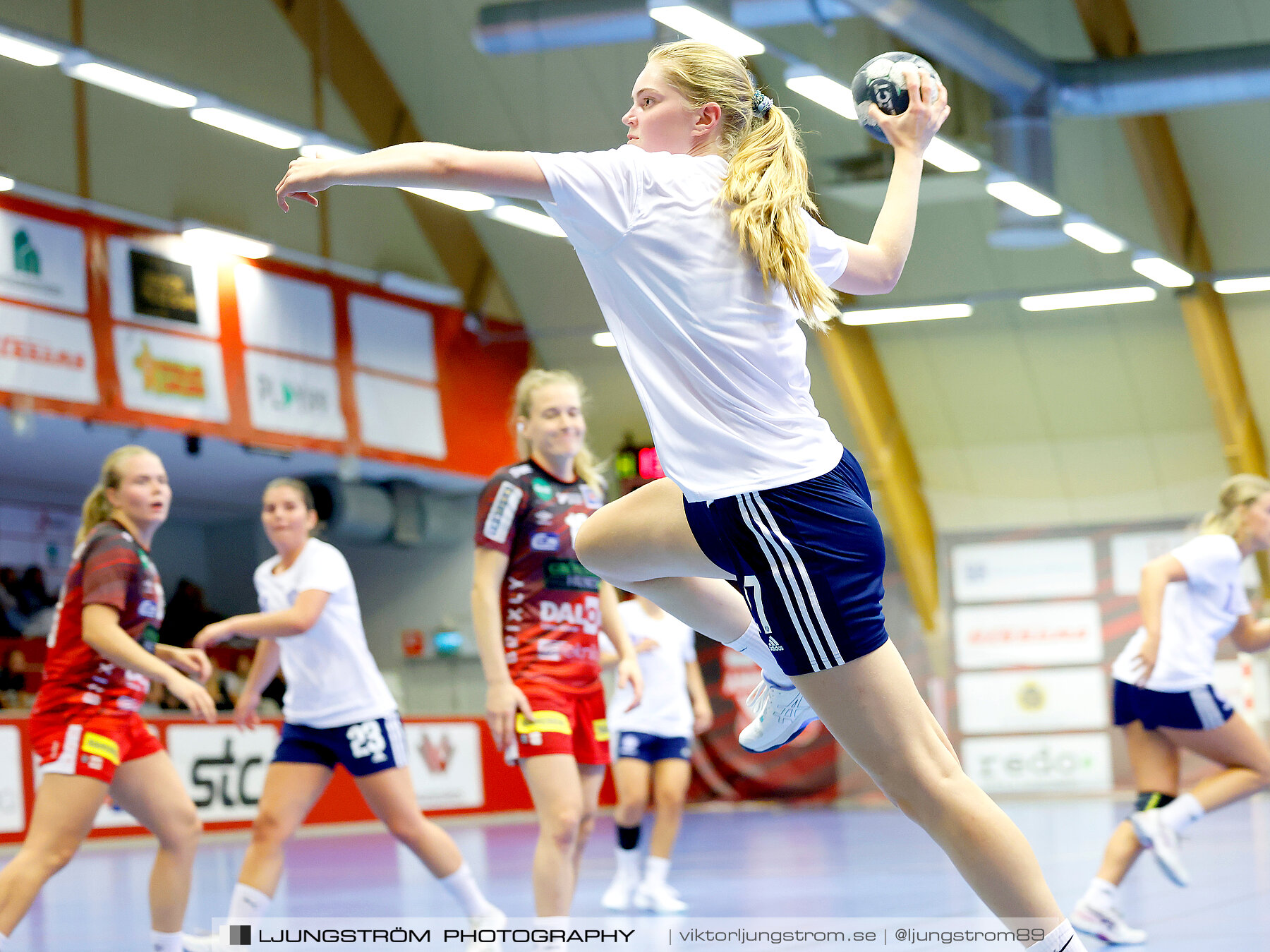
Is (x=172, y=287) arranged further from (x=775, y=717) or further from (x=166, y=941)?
(x=775, y=717)

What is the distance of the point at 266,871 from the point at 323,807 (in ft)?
32.7

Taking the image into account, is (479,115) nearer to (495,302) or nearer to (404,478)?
(495,302)

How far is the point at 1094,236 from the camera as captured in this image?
48.6ft

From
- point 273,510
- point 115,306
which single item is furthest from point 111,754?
point 115,306

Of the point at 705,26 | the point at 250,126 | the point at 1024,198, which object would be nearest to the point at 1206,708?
the point at 705,26

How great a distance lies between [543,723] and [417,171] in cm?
247

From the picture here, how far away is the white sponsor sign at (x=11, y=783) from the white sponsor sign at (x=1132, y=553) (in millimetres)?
11854

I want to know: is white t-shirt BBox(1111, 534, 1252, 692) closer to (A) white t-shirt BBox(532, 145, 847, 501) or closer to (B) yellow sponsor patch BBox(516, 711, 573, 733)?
(B) yellow sponsor patch BBox(516, 711, 573, 733)

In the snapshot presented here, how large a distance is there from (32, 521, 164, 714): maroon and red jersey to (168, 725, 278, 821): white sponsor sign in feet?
28.2

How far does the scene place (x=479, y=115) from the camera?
53.6ft

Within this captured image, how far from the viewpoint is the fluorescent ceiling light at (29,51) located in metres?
9.94

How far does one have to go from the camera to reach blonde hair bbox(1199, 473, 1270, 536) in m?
5.84

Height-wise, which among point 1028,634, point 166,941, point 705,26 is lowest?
point 166,941

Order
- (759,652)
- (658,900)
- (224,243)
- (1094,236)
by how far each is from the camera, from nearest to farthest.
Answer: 1. (759,652)
2. (658,900)
3. (224,243)
4. (1094,236)
